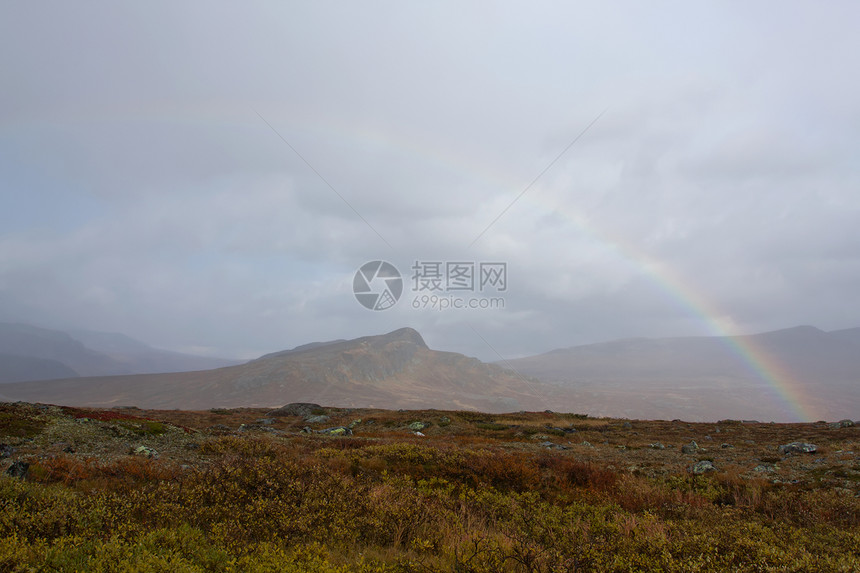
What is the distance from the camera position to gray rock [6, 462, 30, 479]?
915cm

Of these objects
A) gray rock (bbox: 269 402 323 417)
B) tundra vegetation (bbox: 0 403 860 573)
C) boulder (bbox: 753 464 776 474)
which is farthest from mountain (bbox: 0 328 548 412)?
tundra vegetation (bbox: 0 403 860 573)

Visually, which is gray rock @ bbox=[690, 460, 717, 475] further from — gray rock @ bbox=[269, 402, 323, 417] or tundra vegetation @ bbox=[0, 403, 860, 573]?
gray rock @ bbox=[269, 402, 323, 417]

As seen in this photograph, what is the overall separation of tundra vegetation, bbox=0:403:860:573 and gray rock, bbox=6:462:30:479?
0.25 meters

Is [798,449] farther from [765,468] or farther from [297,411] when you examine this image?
[297,411]

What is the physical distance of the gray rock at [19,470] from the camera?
30.0 ft

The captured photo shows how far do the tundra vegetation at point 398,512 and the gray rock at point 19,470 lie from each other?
0.25 meters

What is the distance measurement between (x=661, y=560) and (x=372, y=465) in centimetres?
923

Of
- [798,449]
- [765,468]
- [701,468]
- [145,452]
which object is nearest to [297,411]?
[145,452]

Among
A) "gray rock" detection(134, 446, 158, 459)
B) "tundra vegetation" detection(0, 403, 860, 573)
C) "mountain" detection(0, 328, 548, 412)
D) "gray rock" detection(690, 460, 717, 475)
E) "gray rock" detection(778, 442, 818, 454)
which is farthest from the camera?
"mountain" detection(0, 328, 548, 412)

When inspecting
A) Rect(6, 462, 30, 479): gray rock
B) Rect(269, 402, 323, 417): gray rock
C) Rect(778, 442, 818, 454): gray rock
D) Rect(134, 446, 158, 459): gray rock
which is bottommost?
Rect(269, 402, 323, 417): gray rock

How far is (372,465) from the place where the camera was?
1345cm

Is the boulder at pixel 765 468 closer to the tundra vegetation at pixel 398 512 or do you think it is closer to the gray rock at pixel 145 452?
the tundra vegetation at pixel 398 512

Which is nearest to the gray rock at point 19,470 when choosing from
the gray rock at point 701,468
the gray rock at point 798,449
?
the gray rock at point 701,468

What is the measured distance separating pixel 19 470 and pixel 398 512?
8.61 metres
